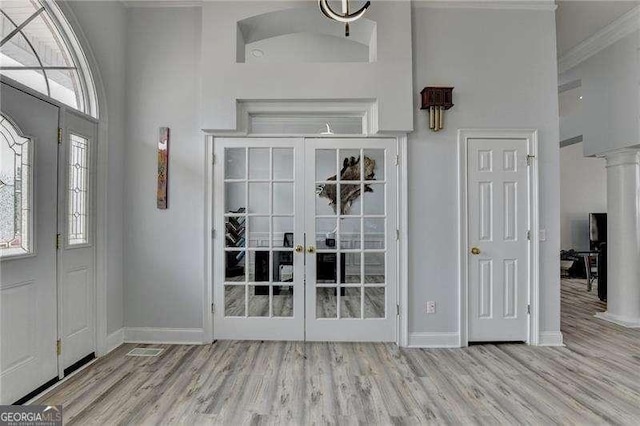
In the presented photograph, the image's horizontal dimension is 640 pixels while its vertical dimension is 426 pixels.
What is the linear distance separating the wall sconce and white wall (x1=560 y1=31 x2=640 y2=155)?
97.3 inches

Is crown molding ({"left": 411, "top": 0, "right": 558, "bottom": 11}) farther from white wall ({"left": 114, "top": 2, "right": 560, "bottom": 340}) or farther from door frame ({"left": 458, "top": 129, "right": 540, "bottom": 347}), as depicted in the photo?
door frame ({"left": 458, "top": 129, "right": 540, "bottom": 347})

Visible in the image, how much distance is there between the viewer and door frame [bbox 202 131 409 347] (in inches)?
127

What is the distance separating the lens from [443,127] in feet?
10.6

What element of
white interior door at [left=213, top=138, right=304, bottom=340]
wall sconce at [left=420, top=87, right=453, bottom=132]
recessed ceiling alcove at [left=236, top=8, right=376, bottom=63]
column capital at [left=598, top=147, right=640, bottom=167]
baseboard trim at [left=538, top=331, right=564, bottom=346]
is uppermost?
recessed ceiling alcove at [left=236, top=8, right=376, bottom=63]

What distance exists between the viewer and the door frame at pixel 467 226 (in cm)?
322

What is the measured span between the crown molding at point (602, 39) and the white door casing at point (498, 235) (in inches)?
87.3

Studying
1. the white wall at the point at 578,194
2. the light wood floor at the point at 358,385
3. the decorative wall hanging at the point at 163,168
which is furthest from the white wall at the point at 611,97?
the decorative wall hanging at the point at 163,168

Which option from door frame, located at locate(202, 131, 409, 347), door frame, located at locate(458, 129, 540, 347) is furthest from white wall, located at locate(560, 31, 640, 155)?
door frame, located at locate(202, 131, 409, 347)

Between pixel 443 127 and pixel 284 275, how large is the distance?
2.19m

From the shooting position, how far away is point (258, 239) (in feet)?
10.9

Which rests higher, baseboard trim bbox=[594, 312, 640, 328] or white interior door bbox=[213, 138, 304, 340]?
white interior door bbox=[213, 138, 304, 340]

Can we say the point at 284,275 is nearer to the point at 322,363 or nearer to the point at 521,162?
the point at 322,363

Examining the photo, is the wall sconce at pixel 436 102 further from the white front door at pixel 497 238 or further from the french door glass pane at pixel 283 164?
the french door glass pane at pixel 283 164

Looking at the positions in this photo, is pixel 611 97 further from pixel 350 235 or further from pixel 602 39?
pixel 350 235
